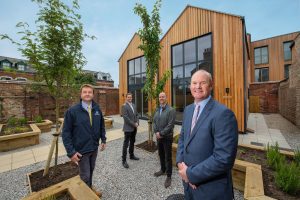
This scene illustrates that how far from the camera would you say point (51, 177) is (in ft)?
11.1

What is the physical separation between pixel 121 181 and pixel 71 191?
151 centimetres

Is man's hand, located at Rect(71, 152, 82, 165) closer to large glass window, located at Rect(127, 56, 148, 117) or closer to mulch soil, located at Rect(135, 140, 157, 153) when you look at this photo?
mulch soil, located at Rect(135, 140, 157, 153)

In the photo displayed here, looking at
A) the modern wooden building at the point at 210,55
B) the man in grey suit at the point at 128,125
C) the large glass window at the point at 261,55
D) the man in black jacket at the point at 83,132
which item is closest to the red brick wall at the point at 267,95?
the large glass window at the point at 261,55

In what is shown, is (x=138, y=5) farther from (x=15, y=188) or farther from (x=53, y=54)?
(x=15, y=188)

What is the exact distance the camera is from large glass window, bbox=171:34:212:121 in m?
9.40

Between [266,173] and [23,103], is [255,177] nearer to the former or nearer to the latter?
[266,173]

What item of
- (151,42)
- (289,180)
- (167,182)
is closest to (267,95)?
(151,42)

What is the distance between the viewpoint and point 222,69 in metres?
8.48

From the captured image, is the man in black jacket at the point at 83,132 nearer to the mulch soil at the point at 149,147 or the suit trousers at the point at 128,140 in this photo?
the suit trousers at the point at 128,140

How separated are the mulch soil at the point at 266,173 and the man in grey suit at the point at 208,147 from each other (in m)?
1.54

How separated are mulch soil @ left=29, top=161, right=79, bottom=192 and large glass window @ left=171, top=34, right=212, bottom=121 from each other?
7.30 metres

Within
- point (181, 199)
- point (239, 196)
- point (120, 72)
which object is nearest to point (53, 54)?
point (181, 199)

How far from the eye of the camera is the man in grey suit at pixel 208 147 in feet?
4.31

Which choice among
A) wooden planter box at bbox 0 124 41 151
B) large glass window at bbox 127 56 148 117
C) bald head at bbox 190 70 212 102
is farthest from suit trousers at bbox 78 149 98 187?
large glass window at bbox 127 56 148 117
